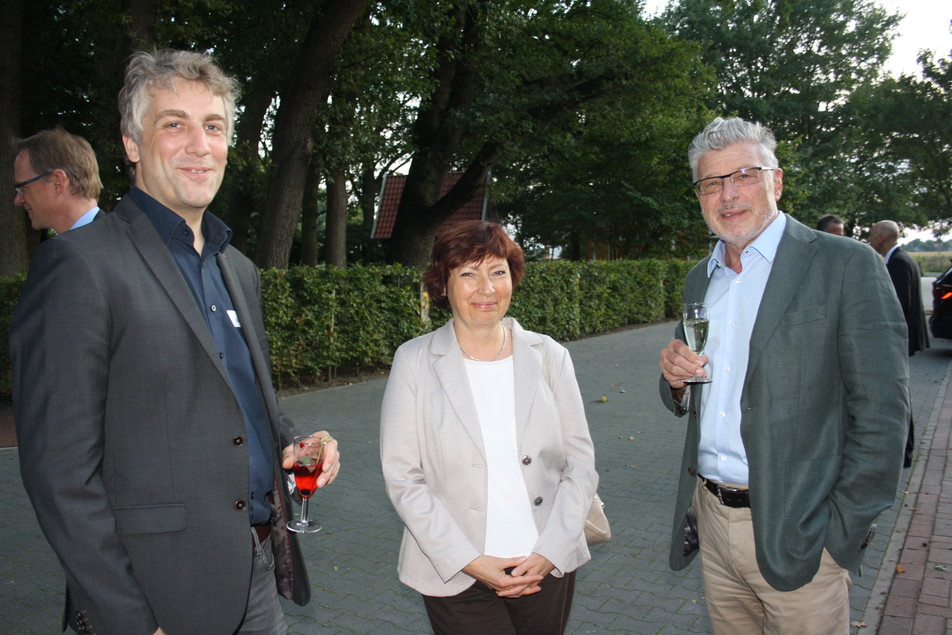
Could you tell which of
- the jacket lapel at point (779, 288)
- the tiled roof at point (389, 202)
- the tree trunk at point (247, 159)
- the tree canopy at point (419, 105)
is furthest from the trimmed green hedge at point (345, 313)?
the tiled roof at point (389, 202)

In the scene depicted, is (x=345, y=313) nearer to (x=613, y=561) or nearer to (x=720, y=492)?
(x=613, y=561)

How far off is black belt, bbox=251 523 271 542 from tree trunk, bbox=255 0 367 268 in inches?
406

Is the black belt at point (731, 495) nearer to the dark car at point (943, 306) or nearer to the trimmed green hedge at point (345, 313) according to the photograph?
the trimmed green hedge at point (345, 313)

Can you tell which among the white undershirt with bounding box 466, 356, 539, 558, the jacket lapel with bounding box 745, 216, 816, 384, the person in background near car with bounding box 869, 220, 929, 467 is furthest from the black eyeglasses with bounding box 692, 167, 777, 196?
the person in background near car with bounding box 869, 220, 929, 467

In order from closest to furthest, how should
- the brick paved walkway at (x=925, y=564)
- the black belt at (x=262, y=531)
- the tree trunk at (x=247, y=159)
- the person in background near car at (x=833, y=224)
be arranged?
the black belt at (x=262, y=531), the brick paved walkway at (x=925, y=564), the person in background near car at (x=833, y=224), the tree trunk at (x=247, y=159)

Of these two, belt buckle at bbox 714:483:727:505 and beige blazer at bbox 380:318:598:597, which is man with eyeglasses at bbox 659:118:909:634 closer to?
belt buckle at bbox 714:483:727:505

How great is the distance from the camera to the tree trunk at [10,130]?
429 inches

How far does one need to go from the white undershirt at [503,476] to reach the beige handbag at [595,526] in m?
0.24

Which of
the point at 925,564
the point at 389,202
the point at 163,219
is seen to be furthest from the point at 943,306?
the point at 389,202

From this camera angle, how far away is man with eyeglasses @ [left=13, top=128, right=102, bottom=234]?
3.50 meters

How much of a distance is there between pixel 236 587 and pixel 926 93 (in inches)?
1665

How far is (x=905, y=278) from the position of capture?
7.96 m

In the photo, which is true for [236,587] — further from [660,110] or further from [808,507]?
[660,110]

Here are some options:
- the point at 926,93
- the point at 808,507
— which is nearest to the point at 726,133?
the point at 808,507
